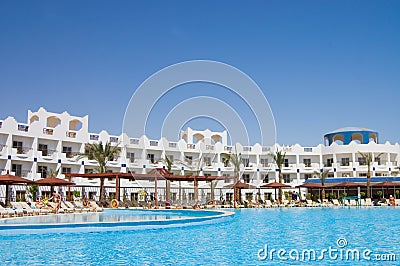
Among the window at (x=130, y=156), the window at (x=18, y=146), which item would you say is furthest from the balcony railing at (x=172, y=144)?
the window at (x=18, y=146)

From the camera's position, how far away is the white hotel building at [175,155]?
34.2 m

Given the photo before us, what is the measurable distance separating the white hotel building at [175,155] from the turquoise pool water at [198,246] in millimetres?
20890

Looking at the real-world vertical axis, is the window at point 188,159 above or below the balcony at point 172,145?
below

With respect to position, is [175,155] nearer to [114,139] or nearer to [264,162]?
[114,139]

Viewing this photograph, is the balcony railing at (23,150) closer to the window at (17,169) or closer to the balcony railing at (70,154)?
the window at (17,169)

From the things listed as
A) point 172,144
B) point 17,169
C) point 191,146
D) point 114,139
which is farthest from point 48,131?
point 191,146

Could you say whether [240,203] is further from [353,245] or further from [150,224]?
[353,245]

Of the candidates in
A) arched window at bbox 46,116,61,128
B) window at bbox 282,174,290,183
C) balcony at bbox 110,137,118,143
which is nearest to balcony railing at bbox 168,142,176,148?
balcony at bbox 110,137,118,143

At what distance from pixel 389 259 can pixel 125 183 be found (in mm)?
33304

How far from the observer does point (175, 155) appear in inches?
1761

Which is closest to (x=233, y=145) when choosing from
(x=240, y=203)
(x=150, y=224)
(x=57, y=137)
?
(x=240, y=203)

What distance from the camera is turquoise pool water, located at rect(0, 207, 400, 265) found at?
27.0ft

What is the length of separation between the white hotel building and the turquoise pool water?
20890 mm

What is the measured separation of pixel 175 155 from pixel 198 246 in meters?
34.6
